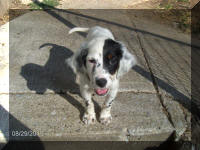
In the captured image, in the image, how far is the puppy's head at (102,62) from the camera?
7.98 ft

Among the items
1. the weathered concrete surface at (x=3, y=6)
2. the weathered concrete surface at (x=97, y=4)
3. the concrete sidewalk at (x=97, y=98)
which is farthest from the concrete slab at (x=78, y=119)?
the weathered concrete surface at (x=97, y=4)

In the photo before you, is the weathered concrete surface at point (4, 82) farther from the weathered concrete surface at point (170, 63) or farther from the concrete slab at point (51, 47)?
the weathered concrete surface at point (170, 63)

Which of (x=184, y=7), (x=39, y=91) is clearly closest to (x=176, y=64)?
(x=39, y=91)

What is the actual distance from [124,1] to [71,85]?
4998 mm

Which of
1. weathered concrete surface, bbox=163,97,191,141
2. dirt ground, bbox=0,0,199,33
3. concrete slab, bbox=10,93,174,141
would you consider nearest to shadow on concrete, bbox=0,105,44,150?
concrete slab, bbox=10,93,174,141

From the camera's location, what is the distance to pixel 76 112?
10.5ft

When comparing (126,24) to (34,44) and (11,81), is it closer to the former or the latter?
(34,44)

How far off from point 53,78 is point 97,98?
931 mm

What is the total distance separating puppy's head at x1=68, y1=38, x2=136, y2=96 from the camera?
2.43 m

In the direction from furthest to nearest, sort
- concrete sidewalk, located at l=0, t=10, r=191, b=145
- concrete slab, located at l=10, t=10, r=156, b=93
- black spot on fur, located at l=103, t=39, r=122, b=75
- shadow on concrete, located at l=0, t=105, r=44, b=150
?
concrete slab, located at l=10, t=10, r=156, b=93, concrete sidewalk, located at l=0, t=10, r=191, b=145, shadow on concrete, located at l=0, t=105, r=44, b=150, black spot on fur, located at l=103, t=39, r=122, b=75

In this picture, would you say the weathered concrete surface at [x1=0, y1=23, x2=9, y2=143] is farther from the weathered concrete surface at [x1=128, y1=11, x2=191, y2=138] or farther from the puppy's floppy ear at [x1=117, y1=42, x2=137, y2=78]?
the weathered concrete surface at [x1=128, y1=11, x2=191, y2=138]

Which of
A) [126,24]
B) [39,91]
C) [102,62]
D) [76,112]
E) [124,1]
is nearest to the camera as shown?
[102,62]

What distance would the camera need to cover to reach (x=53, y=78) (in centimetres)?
381

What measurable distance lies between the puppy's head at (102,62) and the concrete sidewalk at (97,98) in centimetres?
72
